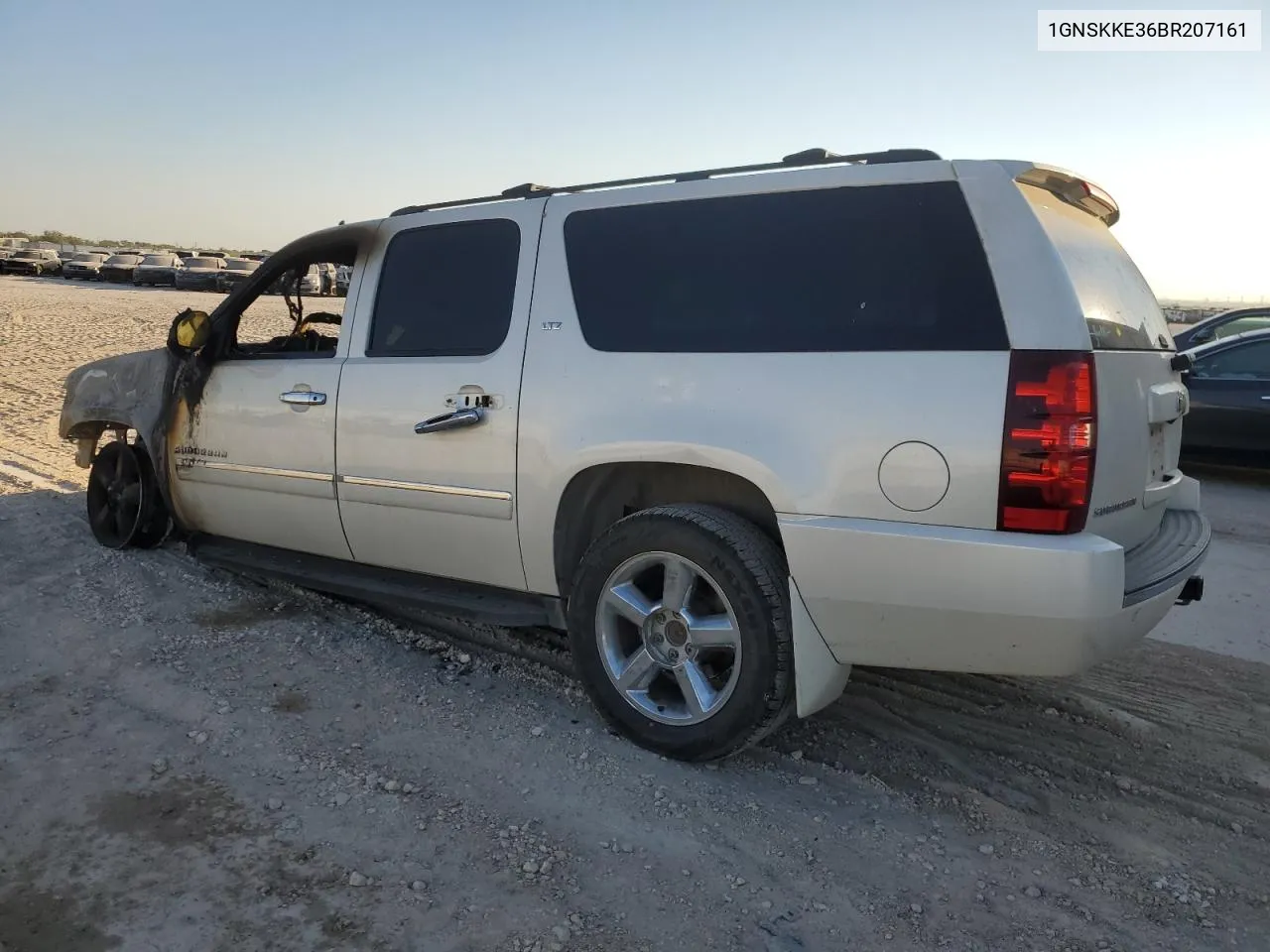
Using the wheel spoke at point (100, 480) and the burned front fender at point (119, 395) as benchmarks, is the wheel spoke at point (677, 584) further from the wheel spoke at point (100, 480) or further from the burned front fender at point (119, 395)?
the wheel spoke at point (100, 480)

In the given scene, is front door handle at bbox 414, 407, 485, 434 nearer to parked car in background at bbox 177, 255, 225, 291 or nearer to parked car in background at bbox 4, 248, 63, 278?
parked car in background at bbox 177, 255, 225, 291

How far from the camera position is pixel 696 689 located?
3227 millimetres

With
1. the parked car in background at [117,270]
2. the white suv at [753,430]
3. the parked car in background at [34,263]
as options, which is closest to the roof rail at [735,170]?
the white suv at [753,430]

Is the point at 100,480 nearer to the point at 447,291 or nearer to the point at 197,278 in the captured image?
the point at 447,291

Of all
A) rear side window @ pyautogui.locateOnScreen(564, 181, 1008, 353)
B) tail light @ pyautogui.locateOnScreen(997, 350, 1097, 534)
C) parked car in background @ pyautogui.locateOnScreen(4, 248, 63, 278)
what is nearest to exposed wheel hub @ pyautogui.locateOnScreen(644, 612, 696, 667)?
rear side window @ pyautogui.locateOnScreen(564, 181, 1008, 353)

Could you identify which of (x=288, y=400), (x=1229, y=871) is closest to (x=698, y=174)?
(x=288, y=400)

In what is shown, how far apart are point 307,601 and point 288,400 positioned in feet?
3.68

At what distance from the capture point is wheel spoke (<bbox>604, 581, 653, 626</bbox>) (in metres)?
3.33

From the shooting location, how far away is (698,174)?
Result: 136 inches

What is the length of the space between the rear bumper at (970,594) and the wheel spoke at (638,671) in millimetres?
653

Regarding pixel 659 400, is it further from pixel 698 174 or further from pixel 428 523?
pixel 428 523

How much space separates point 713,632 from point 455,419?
4.33ft

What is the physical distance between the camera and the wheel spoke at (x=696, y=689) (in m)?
3.20

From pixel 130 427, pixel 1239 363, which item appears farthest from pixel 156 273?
pixel 1239 363
